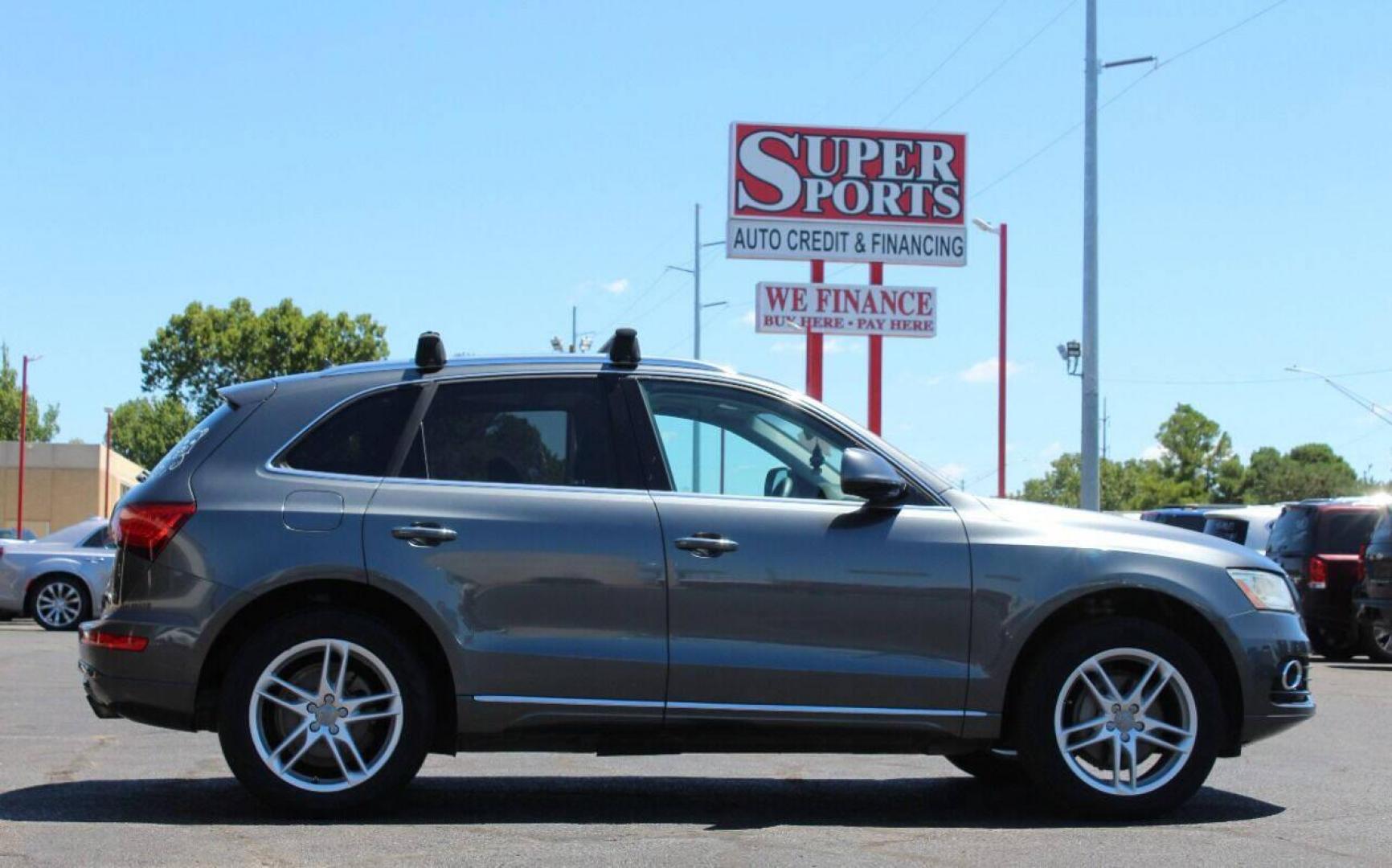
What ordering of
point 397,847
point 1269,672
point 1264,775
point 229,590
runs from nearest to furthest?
1. point 397,847
2. point 229,590
3. point 1269,672
4. point 1264,775

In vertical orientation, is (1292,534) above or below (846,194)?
below

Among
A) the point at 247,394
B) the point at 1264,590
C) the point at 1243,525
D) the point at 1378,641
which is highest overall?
the point at 247,394

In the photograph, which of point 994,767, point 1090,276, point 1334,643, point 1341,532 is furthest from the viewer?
point 1090,276

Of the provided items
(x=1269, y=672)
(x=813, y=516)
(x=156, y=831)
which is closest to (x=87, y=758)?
(x=156, y=831)

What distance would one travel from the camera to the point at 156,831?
6215mm

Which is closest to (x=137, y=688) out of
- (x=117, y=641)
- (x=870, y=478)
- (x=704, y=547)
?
(x=117, y=641)

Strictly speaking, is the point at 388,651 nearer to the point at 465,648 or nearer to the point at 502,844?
the point at 465,648

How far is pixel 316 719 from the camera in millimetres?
6449

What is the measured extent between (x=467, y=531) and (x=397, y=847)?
1.18m

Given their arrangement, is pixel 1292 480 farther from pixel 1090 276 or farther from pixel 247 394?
pixel 247 394

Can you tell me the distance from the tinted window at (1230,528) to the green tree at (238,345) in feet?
201

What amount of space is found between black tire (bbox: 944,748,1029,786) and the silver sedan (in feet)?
50.7

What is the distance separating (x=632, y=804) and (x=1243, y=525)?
653 inches

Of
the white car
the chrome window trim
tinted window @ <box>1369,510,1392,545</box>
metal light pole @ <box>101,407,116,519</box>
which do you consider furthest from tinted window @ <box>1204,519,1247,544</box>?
metal light pole @ <box>101,407,116,519</box>
